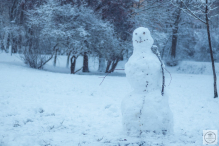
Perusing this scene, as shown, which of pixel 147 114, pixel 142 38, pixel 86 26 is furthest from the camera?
pixel 86 26

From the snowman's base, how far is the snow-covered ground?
0.14 m

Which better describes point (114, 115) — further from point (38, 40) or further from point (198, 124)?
point (38, 40)

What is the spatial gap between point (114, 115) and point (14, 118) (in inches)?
94.3

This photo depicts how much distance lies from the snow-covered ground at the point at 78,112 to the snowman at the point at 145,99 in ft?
0.64

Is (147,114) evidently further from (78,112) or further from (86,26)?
(86,26)

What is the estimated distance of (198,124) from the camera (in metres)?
5.14

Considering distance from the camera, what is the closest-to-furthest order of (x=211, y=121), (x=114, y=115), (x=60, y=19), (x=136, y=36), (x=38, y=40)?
(x=136, y=36), (x=211, y=121), (x=114, y=115), (x=60, y=19), (x=38, y=40)

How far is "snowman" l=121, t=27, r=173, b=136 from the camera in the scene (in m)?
3.84

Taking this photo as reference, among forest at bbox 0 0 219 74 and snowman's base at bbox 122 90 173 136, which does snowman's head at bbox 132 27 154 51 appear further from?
forest at bbox 0 0 219 74

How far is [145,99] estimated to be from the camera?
3.87 meters

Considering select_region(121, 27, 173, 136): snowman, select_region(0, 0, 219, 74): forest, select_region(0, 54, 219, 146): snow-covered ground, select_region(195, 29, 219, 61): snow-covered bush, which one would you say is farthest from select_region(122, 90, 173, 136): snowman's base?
select_region(195, 29, 219, 61): snow-covered bush

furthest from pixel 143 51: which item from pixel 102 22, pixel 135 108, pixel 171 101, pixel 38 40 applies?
pixel 38 40

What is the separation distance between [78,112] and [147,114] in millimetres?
2636

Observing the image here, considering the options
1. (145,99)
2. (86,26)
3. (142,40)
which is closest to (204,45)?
(86,26)
